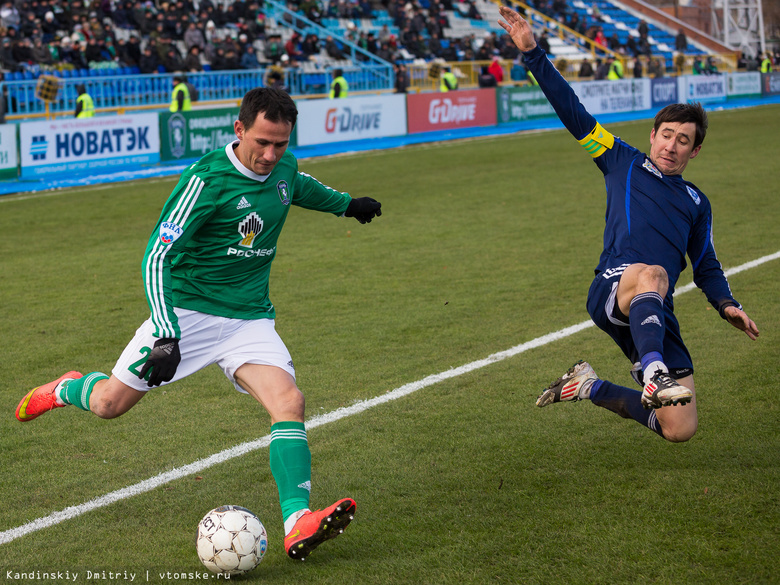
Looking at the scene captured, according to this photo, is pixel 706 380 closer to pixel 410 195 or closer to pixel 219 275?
pixel 219 275

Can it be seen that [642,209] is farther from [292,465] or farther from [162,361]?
[162,361]

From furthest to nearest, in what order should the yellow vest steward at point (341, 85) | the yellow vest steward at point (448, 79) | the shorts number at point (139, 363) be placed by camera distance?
1. the yellow vest steward at point (448, 79)
2. the yellow vest steward at point (341, 85)
3. the shorts number at point (139, 363)

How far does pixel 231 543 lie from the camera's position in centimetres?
339

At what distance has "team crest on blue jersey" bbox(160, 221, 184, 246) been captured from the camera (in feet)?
12.0

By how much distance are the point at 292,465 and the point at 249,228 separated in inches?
41.8

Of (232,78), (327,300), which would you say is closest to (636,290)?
(327,300)

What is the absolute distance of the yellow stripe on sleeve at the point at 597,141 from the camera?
4527 mm

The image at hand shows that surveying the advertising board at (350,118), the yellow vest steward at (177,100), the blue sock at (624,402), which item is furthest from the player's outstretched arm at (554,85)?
the advertising board at (350,118)

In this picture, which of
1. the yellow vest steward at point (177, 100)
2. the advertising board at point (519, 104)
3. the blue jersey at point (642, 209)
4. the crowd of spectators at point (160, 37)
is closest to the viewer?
the blue jersey at point (642, 209)

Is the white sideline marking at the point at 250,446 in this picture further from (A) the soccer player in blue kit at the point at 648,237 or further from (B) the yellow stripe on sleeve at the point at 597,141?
(B) the yellow stripe on sleeve at the point at 597,141

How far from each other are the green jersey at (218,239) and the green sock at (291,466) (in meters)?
0.62

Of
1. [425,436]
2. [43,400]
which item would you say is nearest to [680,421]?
[425,436]

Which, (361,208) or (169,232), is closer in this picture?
(169,232)

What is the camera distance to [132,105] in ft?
70.5
